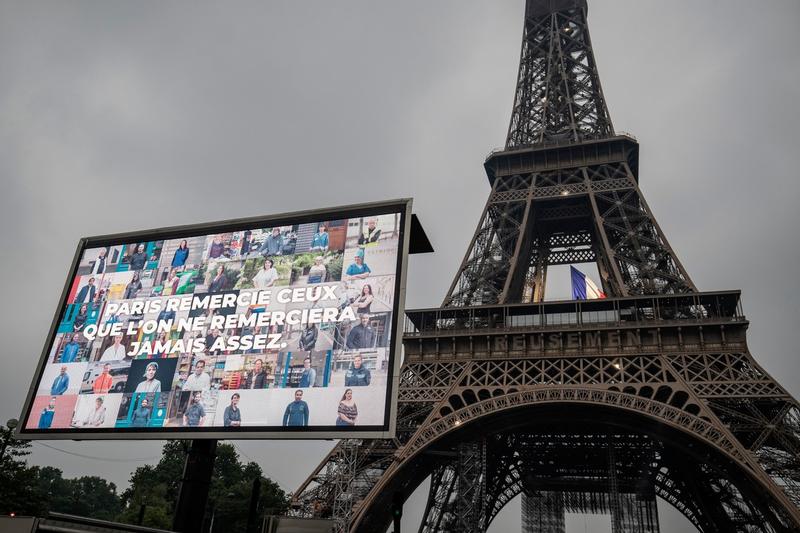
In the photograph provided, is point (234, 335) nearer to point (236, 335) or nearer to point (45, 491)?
point (236, 335)

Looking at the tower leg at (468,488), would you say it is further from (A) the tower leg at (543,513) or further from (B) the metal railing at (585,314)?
(A) the tower leg at (543,513)

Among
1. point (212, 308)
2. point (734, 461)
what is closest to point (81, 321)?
point (212, 308)

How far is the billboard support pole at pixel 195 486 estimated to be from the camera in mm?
13055

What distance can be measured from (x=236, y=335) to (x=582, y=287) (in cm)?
2345

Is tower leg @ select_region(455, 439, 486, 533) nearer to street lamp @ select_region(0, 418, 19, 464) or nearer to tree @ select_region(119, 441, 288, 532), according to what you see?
tree @ select_region(119, 441, 288, 532)

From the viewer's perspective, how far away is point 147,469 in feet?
165

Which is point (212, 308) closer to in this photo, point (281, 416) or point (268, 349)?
point (268, 349)

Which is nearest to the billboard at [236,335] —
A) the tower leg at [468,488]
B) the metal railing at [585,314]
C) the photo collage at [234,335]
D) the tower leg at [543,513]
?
the photo collage at [234,335]

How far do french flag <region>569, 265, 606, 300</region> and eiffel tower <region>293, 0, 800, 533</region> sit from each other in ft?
2.50

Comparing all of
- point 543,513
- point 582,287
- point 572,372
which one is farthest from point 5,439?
point 543,513

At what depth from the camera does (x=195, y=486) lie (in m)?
13.5

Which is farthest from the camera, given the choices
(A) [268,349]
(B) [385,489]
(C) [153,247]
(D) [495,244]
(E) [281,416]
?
(D) [495,244]

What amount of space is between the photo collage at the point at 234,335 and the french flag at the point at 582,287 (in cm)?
2058

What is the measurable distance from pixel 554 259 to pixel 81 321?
93.0 feet
